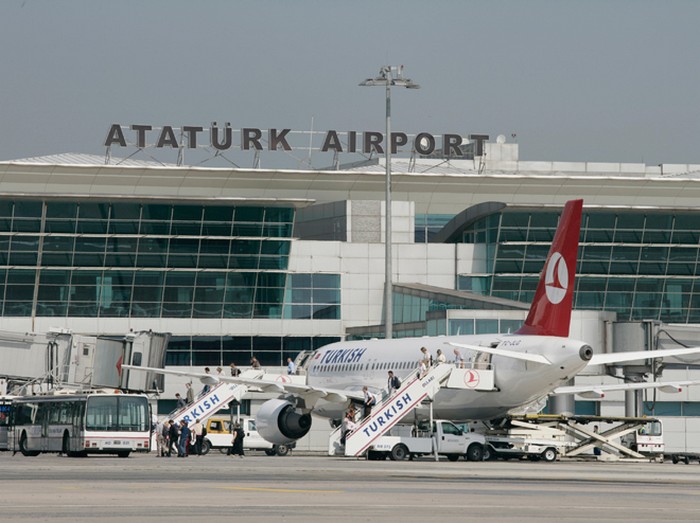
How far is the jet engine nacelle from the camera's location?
5800cm

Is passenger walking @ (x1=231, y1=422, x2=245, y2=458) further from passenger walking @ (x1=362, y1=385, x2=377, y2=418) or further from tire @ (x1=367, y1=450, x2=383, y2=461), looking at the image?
tire @ (x1=367, y1=450, x2=383, y2=461)

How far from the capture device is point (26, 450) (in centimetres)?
5700

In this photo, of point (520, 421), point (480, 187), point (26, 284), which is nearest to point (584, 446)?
point (520, 421)

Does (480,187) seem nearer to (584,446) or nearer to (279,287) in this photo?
(279,287)

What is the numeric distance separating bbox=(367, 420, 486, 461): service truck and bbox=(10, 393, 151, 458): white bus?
913cm

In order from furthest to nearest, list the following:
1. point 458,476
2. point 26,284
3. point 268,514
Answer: point 26,284
point 458,476
point 268,514

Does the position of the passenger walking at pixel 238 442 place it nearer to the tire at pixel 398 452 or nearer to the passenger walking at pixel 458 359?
the tire at pixel 398 452

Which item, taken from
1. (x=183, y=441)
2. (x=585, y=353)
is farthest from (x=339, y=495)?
(x=183, y=441)

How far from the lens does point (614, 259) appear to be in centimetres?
8556

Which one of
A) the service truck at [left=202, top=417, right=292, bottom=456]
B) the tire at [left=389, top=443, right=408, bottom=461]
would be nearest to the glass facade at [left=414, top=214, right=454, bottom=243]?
the service truck at [left=202, top=417, right=292, bottom=456]

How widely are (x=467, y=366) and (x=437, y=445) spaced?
118 inches

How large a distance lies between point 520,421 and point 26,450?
64.4ft

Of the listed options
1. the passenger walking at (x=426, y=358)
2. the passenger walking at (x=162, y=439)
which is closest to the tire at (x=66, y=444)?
the passenger walking at (x=162, y=439)

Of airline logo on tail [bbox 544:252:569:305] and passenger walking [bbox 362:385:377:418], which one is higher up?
airline logo on tail [bbox 544:252:569:305]
